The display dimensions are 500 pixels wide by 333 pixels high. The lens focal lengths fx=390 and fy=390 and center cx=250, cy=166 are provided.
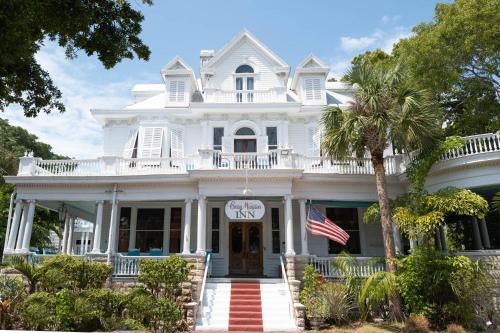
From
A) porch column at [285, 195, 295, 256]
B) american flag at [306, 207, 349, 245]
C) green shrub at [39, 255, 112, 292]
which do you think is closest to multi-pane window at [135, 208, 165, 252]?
green shrub at [39, 255, 112, 292]

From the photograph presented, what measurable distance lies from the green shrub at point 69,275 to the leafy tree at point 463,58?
46.5 ft

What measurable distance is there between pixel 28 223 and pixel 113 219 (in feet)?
12.5

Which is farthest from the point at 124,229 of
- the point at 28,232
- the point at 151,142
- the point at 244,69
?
A: the point at 244,69

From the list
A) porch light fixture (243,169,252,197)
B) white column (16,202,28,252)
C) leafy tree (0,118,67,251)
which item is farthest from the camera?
leafy tree (0,118,67,251)

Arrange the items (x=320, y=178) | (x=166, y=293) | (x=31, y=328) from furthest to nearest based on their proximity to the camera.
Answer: (x=320, y=178), (x=166, y=293), (x=31, y=328)

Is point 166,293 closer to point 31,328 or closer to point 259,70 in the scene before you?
point 31,328

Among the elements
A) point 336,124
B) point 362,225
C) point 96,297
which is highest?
point 336,124

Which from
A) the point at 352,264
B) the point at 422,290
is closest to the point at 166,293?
the point at 352,264

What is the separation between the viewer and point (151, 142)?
20.2 meters

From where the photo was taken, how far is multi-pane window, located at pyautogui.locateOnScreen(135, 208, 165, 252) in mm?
19703

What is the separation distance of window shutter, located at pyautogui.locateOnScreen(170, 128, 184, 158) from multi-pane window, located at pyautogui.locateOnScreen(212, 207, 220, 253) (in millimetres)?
3432

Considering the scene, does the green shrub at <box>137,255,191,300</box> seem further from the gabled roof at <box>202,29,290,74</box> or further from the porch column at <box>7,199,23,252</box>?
the gabled roof at <box>202,29,290,74</box>

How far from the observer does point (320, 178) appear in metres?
16.9

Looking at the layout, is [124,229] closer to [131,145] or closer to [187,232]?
[131,145]
